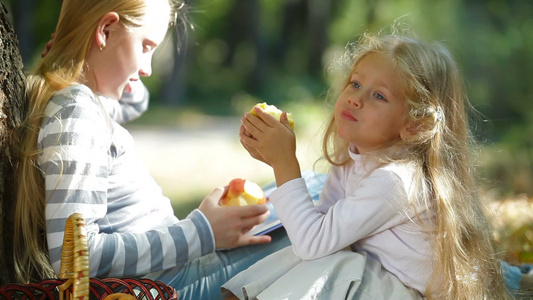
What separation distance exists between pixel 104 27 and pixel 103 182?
0.51 meters

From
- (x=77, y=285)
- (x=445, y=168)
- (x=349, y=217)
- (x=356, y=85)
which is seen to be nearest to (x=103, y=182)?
(x=77, y=285)

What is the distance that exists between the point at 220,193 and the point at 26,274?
66cm

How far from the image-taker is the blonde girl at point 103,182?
5.76 ft

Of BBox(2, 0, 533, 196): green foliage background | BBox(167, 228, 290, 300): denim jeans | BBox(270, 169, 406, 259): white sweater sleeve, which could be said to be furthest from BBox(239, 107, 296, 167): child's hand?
A: BBox(2, 0, 533, 196): green foliage background

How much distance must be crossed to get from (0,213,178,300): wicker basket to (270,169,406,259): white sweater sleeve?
385 mm

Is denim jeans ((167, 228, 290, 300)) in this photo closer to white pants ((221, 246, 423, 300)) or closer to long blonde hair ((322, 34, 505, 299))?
white pants ((221, 246, 423, 300))

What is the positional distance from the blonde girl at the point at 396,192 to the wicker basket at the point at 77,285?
1.02ft

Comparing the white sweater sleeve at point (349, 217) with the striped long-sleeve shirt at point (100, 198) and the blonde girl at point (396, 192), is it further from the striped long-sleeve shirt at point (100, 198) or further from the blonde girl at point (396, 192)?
the striped long-sleeve shirt at point (100, 198)

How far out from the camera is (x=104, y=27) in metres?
1.97

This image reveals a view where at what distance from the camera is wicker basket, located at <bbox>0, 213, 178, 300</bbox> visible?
1.39 meters

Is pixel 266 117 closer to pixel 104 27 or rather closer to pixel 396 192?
pixel 396 192

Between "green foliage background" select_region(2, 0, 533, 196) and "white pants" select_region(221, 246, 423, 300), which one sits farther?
"green foliage background" select_region(2, 0, 533, 196)

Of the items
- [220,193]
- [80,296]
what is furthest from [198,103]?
[80,296]

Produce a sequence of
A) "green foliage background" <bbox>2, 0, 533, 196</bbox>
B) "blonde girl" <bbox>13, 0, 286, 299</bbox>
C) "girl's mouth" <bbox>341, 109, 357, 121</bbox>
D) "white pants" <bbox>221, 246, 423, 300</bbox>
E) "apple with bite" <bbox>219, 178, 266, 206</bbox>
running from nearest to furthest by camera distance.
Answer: "white pants" <bbox>221, 246, 423, 300</bbox>, "blonde girl" <bbox>13, 0, 286, 299</bbox>, "girl's mouth" <bbox>341, 109, 357, 121</bbox>, "apple with bite" <bbox>219, 178, 266, 206</bbox>, "green foliage background" <bbox>2, 0, 533, 196</bbox>
